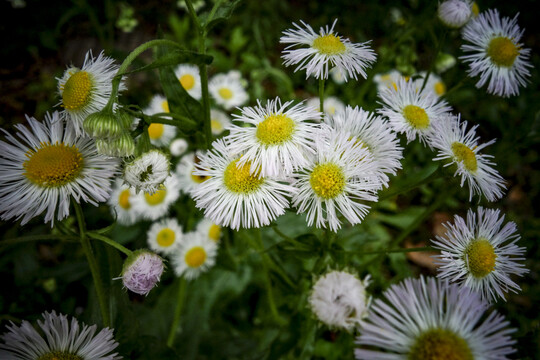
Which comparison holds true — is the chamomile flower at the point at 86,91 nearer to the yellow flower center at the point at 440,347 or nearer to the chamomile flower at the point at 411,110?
the chamomile flower at the point at 411,110

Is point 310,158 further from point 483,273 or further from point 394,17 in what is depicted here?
point 394,17

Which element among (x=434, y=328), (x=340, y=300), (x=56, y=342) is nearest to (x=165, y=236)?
(x=56, y=342)

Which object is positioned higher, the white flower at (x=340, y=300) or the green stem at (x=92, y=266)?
the white flower at (x=340, y=300)

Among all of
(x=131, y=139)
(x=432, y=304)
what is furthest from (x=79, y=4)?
(x=432, y=304)

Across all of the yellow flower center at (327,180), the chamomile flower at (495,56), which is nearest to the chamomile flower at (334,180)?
the yellow flower center at (327,180)

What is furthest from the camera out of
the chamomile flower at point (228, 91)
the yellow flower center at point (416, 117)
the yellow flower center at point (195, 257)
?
the chamomile flower at point (228, 91)

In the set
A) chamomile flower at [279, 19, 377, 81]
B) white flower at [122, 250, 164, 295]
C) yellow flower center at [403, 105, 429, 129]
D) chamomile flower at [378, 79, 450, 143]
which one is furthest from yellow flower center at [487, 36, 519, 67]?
white flower at [122, 250, 164, 295]

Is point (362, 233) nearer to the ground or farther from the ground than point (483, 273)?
farther from the ground
